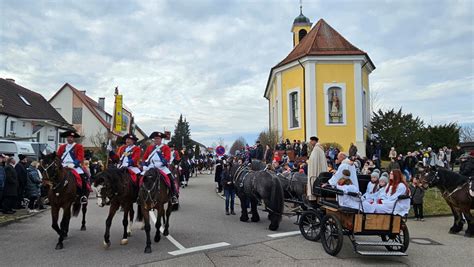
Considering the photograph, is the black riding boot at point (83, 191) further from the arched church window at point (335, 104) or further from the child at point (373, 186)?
the arched church window at point (335, 104)

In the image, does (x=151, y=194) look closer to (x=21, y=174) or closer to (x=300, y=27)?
(x=21, y=174)

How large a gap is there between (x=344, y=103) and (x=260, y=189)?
21.1 m

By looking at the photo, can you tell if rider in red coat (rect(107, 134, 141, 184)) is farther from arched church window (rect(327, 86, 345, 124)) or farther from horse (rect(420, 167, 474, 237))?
arched church window (rect(327, 86, 345, 124))

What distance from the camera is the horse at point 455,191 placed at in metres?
9.39

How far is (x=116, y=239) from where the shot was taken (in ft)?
27.9

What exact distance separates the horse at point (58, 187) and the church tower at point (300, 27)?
38250 mm

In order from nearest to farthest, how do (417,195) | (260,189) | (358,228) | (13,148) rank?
(358,228)
(260,189)
(417,195)
(13,148)

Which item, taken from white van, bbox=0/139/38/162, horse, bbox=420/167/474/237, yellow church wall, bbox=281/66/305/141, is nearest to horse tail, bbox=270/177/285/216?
horse, bbox=420/167/474/237

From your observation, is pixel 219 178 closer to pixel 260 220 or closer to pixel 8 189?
pixel 260 220

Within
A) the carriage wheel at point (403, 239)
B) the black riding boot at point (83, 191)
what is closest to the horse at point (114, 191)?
the black riding boot at point (83, 191)

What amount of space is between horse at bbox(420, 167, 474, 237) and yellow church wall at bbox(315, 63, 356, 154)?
18.7 metres

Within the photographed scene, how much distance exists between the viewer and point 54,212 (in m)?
7.88

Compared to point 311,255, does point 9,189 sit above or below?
above

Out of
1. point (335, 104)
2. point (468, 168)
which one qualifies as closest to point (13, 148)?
point (468, 168)
